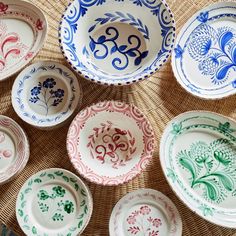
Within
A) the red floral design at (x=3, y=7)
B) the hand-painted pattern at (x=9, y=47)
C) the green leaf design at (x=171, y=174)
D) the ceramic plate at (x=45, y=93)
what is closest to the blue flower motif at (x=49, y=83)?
the ceramic plate at (x=45, y=93)

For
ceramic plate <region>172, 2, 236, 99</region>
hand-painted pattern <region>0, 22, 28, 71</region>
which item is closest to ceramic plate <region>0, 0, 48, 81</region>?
hand-painted pattern <region>0, 22, 28, 71</region>

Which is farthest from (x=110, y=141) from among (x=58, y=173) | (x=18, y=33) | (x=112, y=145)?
(x=18, y=33)

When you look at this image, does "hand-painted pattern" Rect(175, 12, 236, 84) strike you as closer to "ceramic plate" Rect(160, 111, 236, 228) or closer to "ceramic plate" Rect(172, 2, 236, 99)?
"ceramic plate" Rect(172, 2, 236, 99)

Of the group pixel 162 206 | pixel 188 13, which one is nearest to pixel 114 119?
pixel 162 206

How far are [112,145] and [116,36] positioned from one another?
0.26m

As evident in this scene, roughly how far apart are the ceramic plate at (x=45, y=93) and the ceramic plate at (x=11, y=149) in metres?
0.03

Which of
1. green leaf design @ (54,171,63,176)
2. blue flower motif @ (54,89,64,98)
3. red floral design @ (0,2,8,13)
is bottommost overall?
green leaf design @ (54,171,63,176)

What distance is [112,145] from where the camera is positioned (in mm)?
911

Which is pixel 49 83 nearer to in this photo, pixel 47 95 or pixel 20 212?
pixel 47 95

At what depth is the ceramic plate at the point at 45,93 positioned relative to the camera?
3.01 feet

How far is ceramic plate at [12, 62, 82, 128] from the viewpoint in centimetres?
92

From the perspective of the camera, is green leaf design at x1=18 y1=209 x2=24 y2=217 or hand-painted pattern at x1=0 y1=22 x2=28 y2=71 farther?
hand-painted pattern at x1=0 y1=22 x2=28 y2=71

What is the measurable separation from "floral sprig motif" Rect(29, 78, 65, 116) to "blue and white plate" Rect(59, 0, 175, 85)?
0.29 feet

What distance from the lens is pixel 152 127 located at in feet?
3.05
